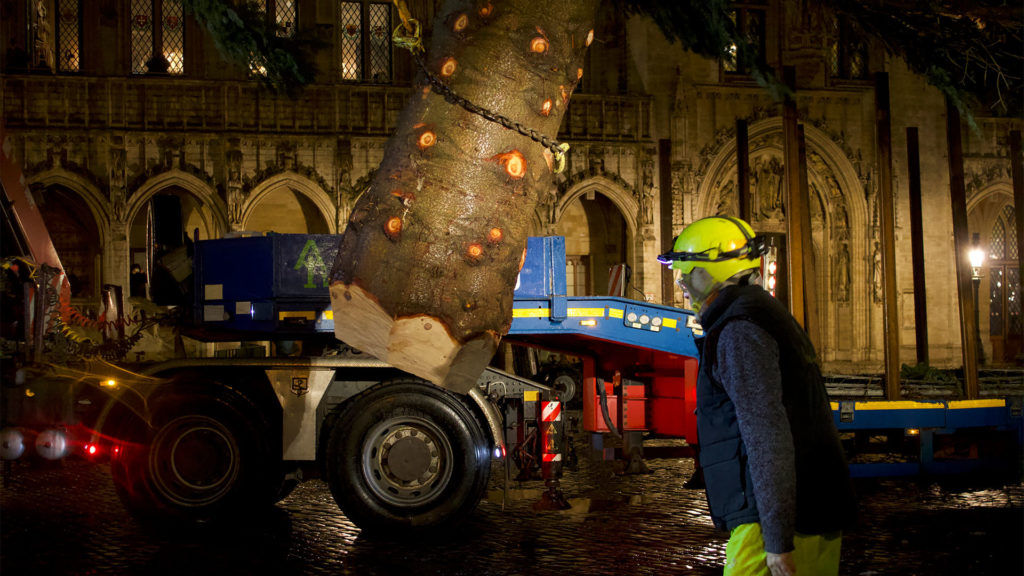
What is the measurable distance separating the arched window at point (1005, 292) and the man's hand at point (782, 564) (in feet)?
89.9

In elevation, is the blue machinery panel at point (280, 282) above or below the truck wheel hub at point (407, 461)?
above

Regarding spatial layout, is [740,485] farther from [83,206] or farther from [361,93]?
[83,206]

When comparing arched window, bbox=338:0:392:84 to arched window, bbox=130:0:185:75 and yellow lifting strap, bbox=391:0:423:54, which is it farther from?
yellow lifting strap, bbox=391:0:423:54

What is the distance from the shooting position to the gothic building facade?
21344mm

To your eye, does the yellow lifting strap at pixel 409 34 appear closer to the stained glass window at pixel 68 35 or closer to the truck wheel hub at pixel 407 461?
the truck wheel hub at pixel 407 461

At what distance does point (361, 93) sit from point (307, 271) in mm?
15296

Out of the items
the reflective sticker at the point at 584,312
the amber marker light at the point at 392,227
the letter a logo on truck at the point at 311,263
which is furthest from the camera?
the reflective sticker at the point at 584,312

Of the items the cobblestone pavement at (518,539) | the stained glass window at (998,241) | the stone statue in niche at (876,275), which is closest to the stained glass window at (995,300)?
the stained glass window at (998,241)

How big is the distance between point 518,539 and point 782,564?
14.8 feet

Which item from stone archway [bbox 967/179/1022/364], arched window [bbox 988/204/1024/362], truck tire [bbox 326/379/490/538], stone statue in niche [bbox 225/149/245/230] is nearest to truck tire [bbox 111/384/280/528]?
truck tire [bbox 326/379/490/538]

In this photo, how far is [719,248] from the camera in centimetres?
316

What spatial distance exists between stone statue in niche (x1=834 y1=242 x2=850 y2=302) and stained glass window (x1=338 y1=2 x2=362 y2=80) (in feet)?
43.0

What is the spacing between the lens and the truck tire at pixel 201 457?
730 cm

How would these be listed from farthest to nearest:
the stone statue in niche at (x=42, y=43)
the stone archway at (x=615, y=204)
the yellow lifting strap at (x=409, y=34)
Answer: the stone archway at (x=615, y=204)
the stone statue in niche at (x=42, y=43)
the yellow lifting strap at (x=409, y=34)
